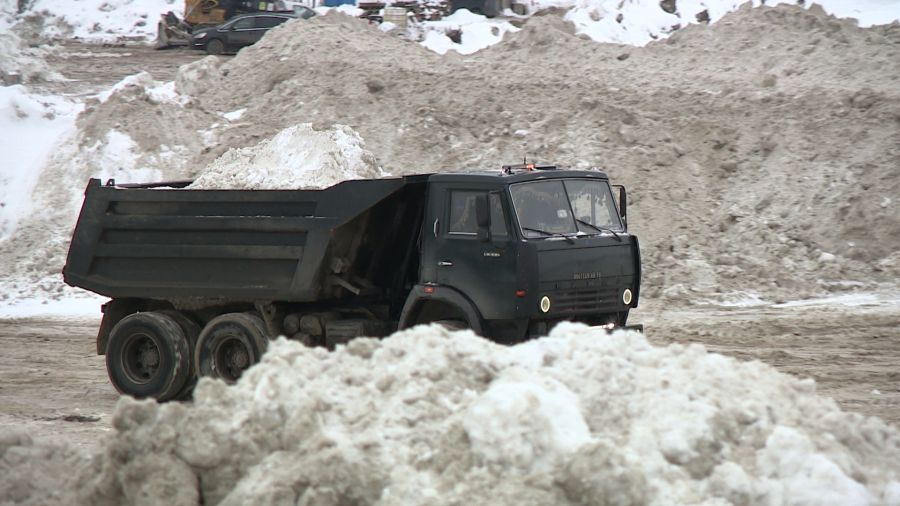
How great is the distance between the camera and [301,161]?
2067 cm

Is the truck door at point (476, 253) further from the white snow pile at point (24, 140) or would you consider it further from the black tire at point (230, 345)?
the white snow pile at point (24, 140)

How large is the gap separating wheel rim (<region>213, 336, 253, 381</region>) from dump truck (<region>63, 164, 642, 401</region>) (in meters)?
0.02

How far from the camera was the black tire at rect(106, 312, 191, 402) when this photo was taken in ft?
41.6

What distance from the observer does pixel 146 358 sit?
13.0 metres

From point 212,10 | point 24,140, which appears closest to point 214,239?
point 24,140

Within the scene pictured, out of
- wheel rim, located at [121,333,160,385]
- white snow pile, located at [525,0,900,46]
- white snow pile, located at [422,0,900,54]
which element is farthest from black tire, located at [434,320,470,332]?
white snow pile, located at [525,0,900,46]

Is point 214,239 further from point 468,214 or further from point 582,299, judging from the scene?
point 582,299

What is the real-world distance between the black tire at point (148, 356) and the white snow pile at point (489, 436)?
4491mm

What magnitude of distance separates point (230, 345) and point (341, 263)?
5.65 feet

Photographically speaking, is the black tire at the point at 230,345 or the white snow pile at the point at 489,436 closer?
the white snow pile at the point at 489,436

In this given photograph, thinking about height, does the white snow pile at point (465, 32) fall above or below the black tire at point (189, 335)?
above

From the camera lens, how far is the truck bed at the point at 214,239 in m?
11.8

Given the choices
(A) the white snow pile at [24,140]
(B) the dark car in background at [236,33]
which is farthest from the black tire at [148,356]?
(B) the dark car in background at [236,33]

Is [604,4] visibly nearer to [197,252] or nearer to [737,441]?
[197,252]
